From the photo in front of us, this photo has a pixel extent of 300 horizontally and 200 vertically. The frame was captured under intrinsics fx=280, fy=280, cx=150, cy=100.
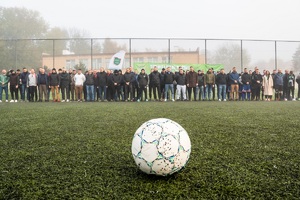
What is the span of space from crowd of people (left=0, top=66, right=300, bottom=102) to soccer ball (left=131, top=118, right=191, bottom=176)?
13.5 m

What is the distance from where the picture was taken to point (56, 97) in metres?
16.7

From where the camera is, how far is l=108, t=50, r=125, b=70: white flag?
19078 millimetres

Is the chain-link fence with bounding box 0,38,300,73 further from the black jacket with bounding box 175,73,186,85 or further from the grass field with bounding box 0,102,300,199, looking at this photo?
the grass field with bounding box 0,102,300,199

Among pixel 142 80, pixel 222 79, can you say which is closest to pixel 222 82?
pixel 222 79

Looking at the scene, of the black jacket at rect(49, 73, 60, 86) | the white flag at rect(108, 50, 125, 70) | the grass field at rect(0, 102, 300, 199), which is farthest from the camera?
the white flag at rect(108, 50, 125, 70)

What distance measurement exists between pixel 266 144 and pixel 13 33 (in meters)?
55.7

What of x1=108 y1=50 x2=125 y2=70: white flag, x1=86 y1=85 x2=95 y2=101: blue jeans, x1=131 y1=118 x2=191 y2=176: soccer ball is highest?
x1=108 y1=50 x2=125 y2=70: white flag

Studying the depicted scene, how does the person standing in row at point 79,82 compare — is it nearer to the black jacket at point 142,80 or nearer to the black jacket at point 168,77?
the black jacket at point 142,80

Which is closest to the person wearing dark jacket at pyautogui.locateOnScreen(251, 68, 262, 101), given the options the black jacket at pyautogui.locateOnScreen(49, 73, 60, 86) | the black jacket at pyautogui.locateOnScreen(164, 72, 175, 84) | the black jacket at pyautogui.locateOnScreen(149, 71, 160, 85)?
the black jacket at pyautogui.locateOnScreen(164, 72, 175, 84)

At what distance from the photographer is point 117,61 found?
63.0 feet

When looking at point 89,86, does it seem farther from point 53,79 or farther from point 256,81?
point 256,81

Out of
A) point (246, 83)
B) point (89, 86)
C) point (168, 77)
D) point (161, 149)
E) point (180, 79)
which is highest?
point (168, 77)

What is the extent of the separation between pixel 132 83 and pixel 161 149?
46.7ft

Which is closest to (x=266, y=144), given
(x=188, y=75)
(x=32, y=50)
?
(x=188, y=75)
